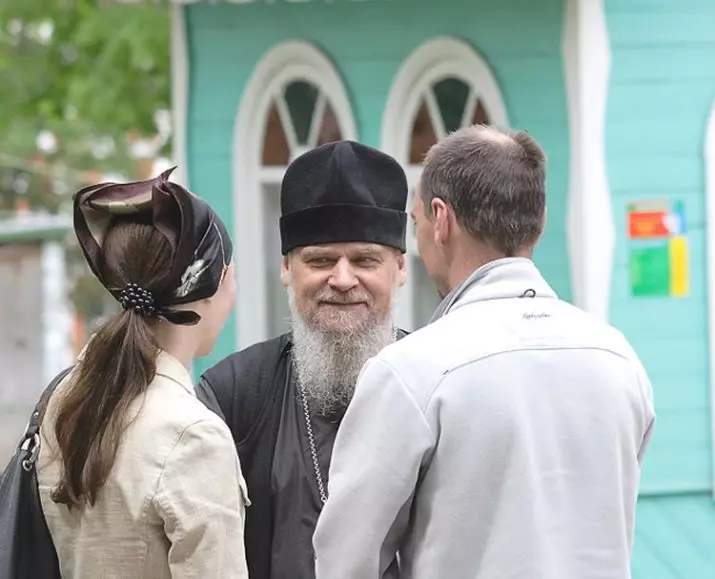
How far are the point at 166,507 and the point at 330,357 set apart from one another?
40.9 inches

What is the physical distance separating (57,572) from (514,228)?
3.47 ft

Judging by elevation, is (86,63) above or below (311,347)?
above

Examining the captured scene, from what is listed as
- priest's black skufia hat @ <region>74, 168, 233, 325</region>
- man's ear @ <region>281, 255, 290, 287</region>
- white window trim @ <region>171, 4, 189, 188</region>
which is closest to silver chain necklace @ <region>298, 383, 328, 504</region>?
man's ear @ <region>281, 255, 290, 287</region>

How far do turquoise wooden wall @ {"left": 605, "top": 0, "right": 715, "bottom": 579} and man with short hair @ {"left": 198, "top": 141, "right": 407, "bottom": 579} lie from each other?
8.36ft

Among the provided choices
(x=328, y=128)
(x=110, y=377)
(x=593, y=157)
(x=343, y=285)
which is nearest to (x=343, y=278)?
(x=343, y=285)

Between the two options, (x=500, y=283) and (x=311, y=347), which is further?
(x=311, y=347)

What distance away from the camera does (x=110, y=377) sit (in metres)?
2.41

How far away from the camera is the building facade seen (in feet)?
18.9

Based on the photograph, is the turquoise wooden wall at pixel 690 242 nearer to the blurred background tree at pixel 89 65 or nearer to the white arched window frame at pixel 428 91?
the white arched window frame at pixel 428 91

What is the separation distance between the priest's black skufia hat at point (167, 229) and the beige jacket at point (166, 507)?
182 millimetres

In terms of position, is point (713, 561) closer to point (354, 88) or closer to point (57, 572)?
point (354, 88)

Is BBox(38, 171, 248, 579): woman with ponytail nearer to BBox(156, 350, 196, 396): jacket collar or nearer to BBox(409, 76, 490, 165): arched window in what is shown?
BBox(156, 350, 196, 396): jacket collar

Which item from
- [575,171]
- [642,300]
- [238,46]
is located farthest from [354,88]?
[642,300]

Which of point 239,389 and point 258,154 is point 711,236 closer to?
point 258,154
